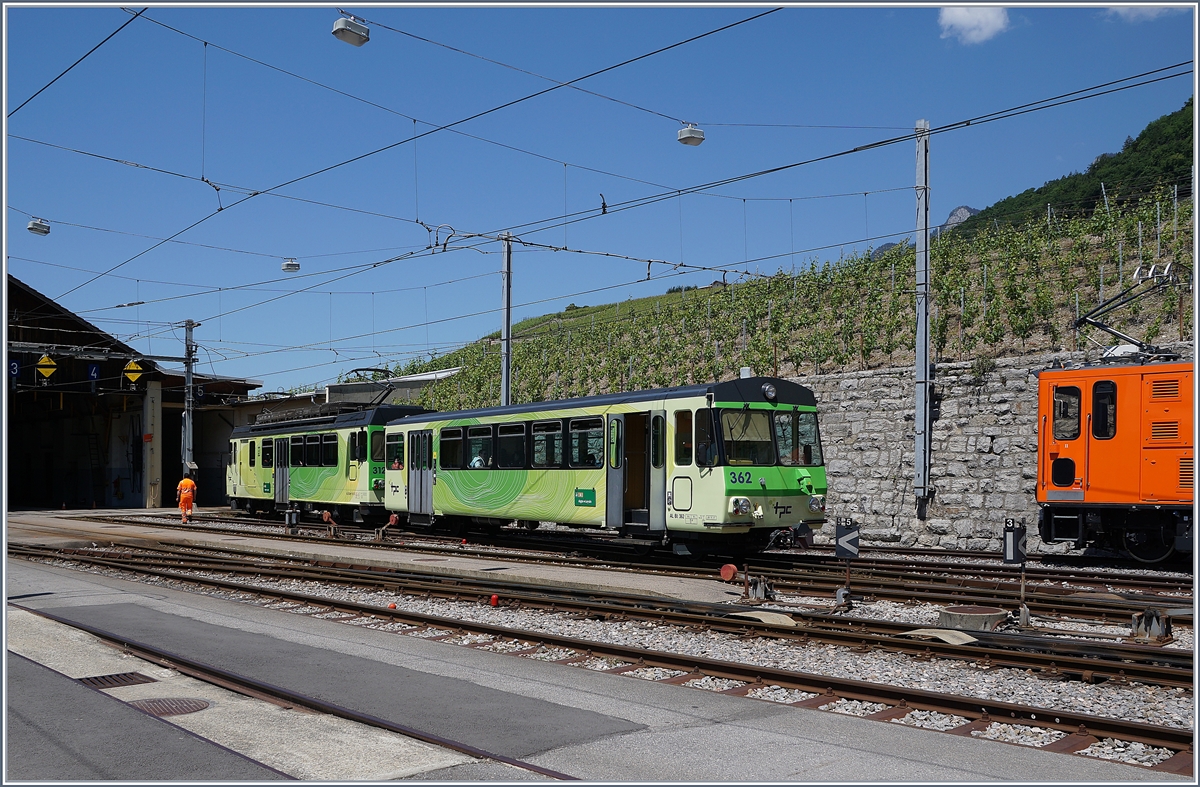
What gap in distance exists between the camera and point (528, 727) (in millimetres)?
7223

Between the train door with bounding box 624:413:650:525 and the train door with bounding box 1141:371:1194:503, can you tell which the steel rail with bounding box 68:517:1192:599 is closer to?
the train door with bounding box 624:413:650:525

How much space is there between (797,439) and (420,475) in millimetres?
10974

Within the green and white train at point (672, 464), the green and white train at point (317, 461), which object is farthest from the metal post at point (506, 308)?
the green and white train at point (672, 464)

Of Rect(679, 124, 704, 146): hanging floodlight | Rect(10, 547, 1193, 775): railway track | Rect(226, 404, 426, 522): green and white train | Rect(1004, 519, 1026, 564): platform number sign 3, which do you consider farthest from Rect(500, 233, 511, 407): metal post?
Rect(1004, 519, 1026, 564): platform number sign 3

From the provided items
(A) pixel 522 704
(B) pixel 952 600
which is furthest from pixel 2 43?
(B) pixel 952 600

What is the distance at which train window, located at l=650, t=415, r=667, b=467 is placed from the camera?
→ 17.3 metres

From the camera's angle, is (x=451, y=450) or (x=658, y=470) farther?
(x=451, y=450)

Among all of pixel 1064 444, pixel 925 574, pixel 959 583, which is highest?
pixel 1064 444

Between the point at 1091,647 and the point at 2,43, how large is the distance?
11.7 meters

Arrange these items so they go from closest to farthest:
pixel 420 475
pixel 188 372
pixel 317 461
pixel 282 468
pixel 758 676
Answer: pixel 758 676 → pixel 420 475 → pixel 317 461 → pixel 282 468 → pixel 188 372

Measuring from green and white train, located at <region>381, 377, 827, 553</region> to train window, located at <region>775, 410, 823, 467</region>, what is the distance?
18 millimetres

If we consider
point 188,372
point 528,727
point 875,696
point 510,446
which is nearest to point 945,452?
point 510,446

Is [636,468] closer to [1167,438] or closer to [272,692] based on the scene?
[1167,438]

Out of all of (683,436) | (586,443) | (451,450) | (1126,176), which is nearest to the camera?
(683,436)
